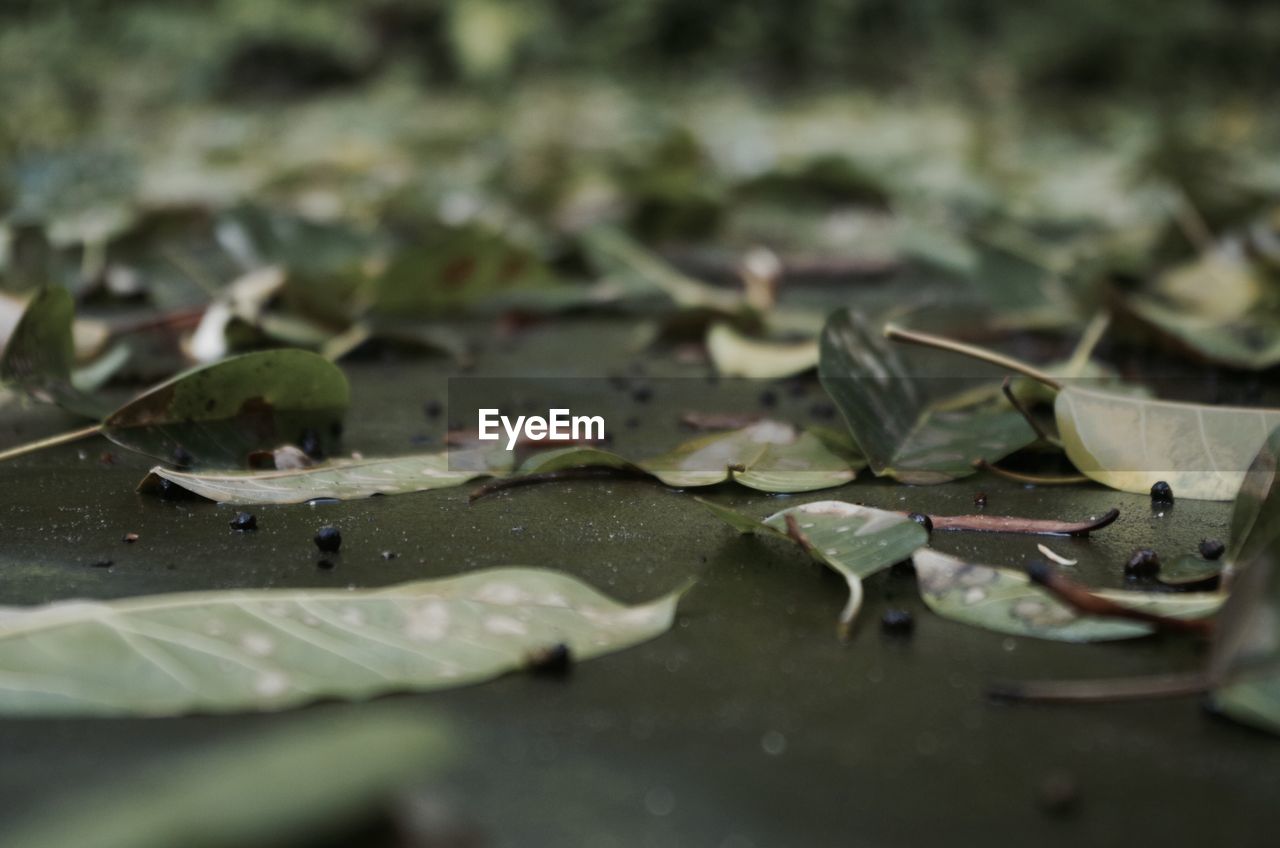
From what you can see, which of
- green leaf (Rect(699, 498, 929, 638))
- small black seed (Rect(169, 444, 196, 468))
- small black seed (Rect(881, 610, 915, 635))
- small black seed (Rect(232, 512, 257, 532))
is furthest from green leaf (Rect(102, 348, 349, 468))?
small black seed (Rect(881, 610, 915, 635))

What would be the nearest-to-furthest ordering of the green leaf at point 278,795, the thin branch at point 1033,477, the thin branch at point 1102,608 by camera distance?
the green leaf at point 278,795 → the thin branch at point 1102,608 → the thin branch at point 1033,477

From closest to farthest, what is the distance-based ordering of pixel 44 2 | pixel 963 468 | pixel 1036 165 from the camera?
pixel 963 468
pixel 1036 165
pixel 44 2

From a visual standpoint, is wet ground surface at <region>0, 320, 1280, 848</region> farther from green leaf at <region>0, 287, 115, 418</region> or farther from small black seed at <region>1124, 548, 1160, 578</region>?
green leaf at <region>0, 287, 115, 418</region>

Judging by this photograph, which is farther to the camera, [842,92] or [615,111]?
[842,92]

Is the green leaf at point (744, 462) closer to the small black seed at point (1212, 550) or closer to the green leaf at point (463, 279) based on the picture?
the small black seed at point (1212, 550)

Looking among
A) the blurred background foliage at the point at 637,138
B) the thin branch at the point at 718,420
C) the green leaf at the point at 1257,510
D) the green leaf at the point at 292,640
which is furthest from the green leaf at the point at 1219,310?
the green leaf at the point at 292,640

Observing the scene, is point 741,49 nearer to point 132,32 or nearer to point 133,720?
point 132,32

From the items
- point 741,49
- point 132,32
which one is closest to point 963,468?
point 741,49
